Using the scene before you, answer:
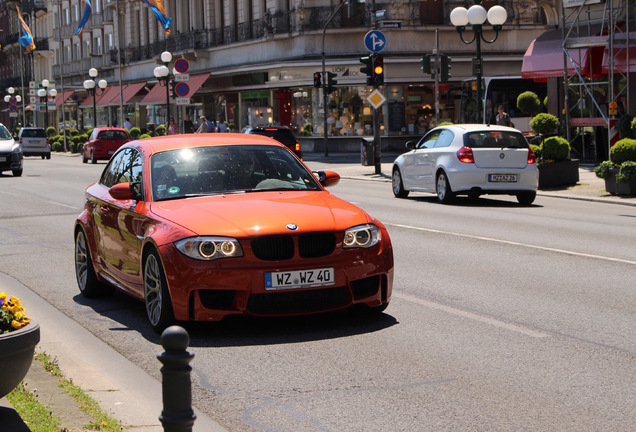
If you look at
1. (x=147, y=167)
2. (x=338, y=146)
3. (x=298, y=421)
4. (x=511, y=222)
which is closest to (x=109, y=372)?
(x=298, y=421)

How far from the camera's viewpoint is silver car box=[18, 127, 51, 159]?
5931cm

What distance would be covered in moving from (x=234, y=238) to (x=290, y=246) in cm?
40

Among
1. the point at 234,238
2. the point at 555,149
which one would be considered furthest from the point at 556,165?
the point at 234,238

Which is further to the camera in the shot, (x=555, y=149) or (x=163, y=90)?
(x=163, y=90)

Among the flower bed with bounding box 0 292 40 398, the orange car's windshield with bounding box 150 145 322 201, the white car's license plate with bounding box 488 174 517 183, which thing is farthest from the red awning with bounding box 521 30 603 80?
the flower bed with bounding box 0 292 40 398

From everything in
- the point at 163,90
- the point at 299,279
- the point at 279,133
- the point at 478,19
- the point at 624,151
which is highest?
the point at 478,19

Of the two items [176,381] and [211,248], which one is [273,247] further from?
[176,381]

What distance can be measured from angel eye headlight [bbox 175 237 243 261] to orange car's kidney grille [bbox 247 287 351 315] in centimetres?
36

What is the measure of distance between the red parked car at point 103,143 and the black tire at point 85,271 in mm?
39068

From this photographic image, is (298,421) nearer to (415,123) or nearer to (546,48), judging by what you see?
(546,48)

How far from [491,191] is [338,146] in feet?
105

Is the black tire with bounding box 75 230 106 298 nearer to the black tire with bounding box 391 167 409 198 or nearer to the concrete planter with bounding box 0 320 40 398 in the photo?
the concrete planter with bounding box 0 320 40 398

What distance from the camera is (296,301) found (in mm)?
8188

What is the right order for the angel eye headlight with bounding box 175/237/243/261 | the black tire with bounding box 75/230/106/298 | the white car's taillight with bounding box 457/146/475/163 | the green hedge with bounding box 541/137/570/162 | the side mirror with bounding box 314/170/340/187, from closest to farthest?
the angel eye headlight with bounding box 175/237/243/261 → the side mirror with bounding box 314/170/340/187 → the black tire with bounding box 75/230/106/298 → the white car's taillight with bounding box 457/146/475/163 → the green hedge with bounding box 541/137/570/162
